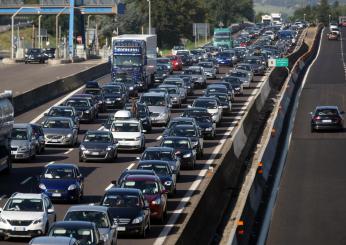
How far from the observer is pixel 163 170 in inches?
1471

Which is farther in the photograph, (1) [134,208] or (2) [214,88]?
(2) [214,88]

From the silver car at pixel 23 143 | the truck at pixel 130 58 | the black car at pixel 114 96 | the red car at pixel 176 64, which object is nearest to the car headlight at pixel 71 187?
the silver car at pixel 23 143

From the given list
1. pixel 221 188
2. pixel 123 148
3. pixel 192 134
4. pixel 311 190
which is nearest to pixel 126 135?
pixel 123 148

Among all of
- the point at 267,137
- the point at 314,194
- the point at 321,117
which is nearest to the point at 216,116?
the point at 321,117

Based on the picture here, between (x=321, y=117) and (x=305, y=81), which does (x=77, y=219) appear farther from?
(x=305, y=81)

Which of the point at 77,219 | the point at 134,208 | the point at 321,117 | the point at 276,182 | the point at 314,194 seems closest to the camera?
the point at 77,219

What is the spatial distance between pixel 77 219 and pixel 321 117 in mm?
32104

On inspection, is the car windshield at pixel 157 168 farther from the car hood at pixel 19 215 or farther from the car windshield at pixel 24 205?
the car hood at pixel 19 215

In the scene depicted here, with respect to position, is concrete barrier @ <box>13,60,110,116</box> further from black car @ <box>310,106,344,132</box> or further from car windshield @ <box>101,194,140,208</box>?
car windshield @ <box>101,194,140,208</box>

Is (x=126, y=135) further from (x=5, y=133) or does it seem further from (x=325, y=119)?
(x=325, y=119)

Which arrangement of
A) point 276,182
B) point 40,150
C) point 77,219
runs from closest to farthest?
1. point 77,219
2. point 276,182
3. point 40,150

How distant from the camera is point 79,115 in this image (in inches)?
2319

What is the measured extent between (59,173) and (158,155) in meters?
5.74

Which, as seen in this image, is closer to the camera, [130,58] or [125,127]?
[125,127]
